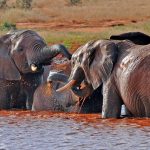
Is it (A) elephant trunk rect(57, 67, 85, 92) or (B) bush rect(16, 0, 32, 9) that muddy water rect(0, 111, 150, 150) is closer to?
(A) elephant trunk rect(57, 67, 85, 92)

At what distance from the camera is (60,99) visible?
13047mm

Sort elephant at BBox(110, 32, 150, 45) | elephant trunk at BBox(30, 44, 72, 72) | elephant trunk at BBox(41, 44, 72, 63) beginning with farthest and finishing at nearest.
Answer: elephant trunk at BBox(30, 44, 72, 72) < elephant trunk at BBox(41, 44, 72, 63) < elephant at BBox(110, 32, 150, 45)

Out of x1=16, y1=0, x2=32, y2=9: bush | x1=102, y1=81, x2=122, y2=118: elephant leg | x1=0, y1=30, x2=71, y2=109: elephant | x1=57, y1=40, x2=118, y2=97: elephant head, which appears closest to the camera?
x1=102, y1=81, x2=122, y2=118: elephant leg

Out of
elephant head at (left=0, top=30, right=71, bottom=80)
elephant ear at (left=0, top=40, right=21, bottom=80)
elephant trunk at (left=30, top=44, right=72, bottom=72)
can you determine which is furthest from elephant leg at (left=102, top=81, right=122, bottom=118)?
elephant ear at (left=0, top=40, right=21, bottom=80)

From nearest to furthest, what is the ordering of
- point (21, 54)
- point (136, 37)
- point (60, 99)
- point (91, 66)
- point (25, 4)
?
point (91, 66) → point (136, 37) → point (60, 99) → point (21, 54) → point (25, 4)

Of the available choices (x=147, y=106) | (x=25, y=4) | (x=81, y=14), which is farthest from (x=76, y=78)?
(x=25, y=4)

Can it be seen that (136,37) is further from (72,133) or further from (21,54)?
(72,133)

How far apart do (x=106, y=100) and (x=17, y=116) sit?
5.33 ft

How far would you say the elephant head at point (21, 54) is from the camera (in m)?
13.6

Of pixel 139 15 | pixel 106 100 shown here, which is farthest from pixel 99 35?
pixel 106 100

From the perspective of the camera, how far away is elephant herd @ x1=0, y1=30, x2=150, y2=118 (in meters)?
11.1

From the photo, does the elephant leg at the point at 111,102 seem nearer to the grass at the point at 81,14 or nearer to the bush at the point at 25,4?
the grass at the point at 81,14

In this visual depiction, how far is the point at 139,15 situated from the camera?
131 ft

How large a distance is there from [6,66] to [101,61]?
271cm
